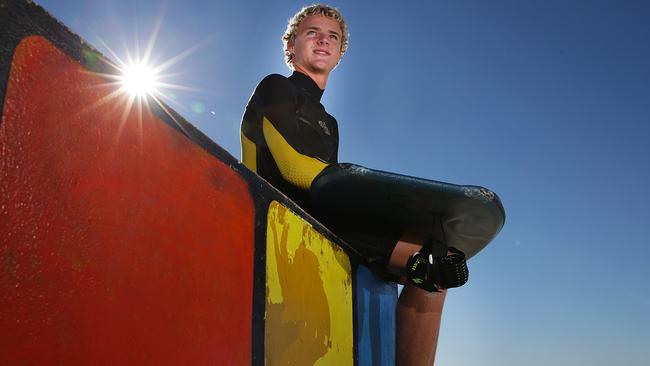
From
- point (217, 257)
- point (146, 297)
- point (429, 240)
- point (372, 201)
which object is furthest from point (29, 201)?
point (429, 240)

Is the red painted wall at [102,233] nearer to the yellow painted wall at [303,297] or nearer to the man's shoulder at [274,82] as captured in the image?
the yellow painted wall at [303,297]

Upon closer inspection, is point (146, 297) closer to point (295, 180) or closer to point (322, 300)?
point (322, 300)

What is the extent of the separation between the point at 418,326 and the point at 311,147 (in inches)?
33.9

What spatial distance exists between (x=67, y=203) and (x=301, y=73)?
6.27ft

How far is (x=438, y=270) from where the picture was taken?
5.78 ft

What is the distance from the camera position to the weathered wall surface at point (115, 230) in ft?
2.10

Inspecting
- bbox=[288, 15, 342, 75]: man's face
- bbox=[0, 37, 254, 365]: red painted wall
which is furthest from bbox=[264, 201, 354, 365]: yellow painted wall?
bbox=[288, 15, 342, 75]: man's face

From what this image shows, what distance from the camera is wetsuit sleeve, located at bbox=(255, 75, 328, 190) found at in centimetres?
183

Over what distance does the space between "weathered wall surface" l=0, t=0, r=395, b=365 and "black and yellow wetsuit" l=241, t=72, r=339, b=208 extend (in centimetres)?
52

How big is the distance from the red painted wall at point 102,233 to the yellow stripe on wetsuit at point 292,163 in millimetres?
720

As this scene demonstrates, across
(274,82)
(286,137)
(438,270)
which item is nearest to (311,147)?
(286,137)

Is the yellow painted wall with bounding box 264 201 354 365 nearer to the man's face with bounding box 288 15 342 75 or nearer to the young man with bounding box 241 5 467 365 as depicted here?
the young man with bounding box 241 5 467 365

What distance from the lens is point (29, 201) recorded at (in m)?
0.65

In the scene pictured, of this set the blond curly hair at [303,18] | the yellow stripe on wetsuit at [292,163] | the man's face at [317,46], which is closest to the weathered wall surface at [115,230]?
the yellow stripe on wetsuit at [292,163]
